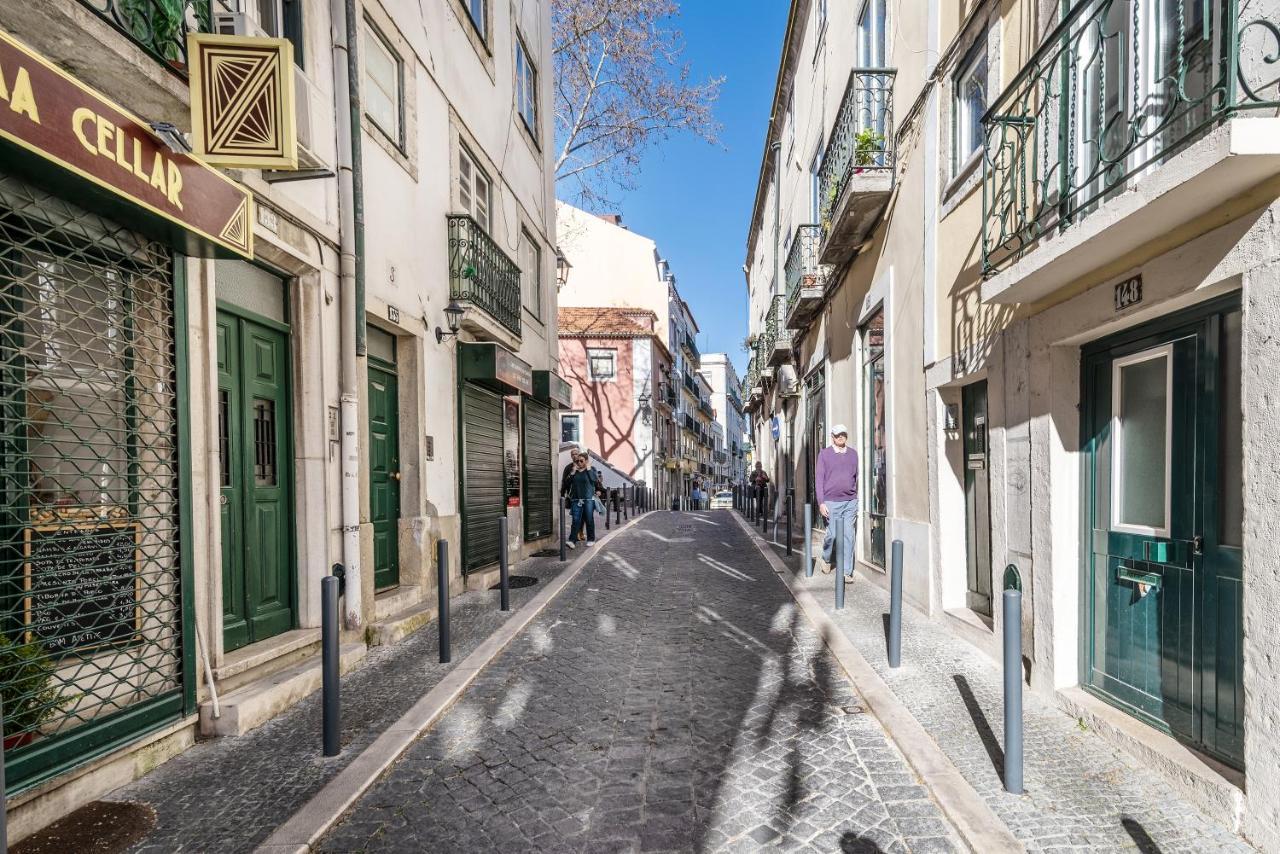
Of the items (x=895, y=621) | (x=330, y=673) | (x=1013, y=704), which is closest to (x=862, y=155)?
(x=895, y=621)

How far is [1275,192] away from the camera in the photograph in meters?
3.02

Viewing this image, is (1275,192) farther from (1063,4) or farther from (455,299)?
(455,299)

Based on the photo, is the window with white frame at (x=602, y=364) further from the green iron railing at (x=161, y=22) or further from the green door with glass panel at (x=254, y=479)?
the green iron railing at (x=161, y=22)

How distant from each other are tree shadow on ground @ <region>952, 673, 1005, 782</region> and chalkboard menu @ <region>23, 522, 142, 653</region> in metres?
4.69

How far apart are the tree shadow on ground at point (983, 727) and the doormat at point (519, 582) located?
19.0 ft

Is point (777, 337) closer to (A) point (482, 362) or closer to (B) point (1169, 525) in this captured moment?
(A) point (482, 362)

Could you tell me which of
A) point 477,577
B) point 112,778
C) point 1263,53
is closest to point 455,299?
point 477,577

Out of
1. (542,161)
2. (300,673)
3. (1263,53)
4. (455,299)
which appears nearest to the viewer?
(1263,53)

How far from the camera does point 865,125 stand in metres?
9.68

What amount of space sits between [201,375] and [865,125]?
28.1ft

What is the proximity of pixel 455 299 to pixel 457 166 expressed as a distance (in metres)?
1.88

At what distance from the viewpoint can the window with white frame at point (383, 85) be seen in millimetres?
7280

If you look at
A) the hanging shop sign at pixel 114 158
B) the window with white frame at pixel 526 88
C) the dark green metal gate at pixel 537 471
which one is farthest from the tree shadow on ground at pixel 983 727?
the window with white frame at pixel 526 88

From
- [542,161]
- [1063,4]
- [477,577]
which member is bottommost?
[477,577]
